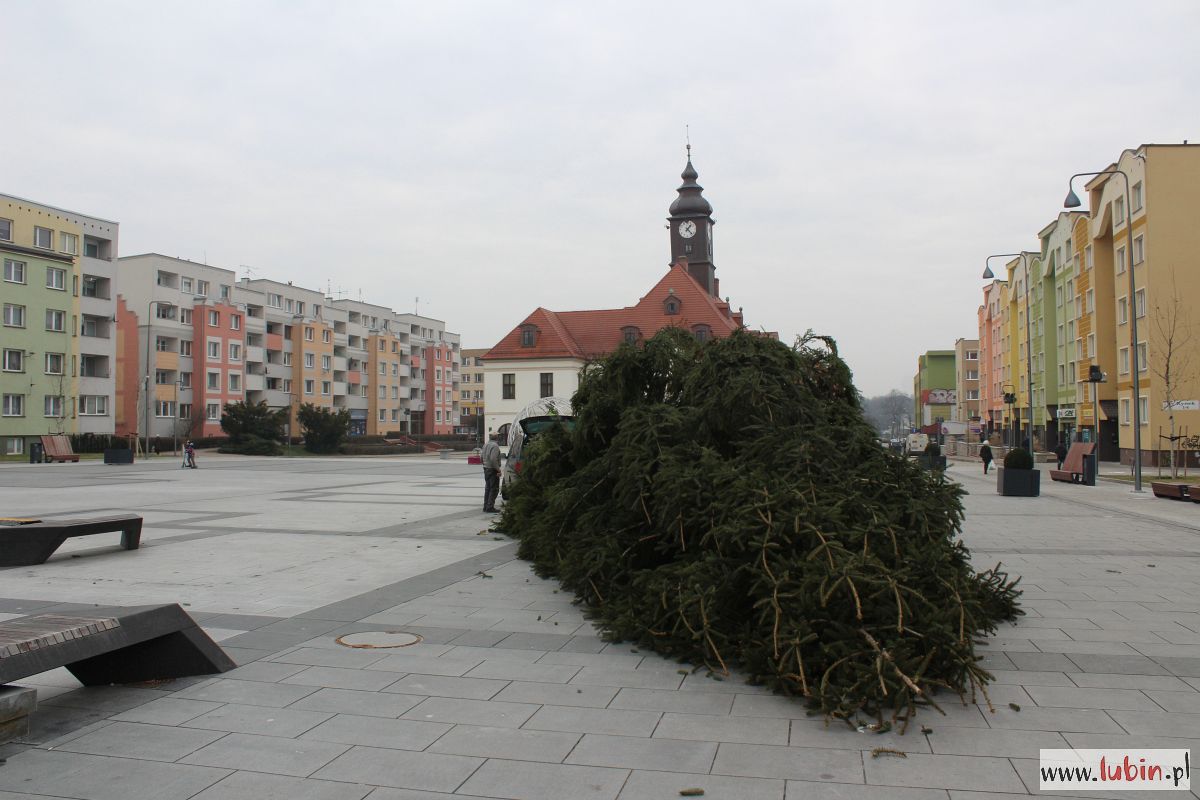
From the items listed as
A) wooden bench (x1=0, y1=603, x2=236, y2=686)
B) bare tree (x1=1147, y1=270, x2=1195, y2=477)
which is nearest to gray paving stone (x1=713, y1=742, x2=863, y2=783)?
wooden bench (x1=0, y1=603, x2=236, y2=686)

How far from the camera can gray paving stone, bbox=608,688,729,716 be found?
4.97 metres

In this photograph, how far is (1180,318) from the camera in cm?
3716

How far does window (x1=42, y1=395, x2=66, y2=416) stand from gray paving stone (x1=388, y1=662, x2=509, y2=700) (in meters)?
54.5

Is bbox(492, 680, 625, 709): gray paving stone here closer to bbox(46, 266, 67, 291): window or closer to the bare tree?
the bare tree

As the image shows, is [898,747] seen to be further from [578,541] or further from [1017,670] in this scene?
[578,541]

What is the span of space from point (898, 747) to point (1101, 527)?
1255 centimetres

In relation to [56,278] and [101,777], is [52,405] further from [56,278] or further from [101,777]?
[101,777]

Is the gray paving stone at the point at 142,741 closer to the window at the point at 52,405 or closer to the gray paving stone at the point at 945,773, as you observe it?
the gray paving stone at the point at 945,773

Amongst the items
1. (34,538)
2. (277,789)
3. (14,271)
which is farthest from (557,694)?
(14,271)

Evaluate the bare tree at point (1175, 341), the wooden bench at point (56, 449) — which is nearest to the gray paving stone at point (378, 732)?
the bare tree at point (1175, 341)

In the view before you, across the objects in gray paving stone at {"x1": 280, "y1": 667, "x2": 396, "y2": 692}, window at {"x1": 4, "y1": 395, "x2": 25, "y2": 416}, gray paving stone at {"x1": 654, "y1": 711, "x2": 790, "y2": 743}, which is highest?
window at {"x1": 4, "y1": 395, "x2": 25, "y2": 416}

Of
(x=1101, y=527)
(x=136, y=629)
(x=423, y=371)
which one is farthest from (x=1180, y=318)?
(x=423, y=371)

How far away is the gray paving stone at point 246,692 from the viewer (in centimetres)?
513

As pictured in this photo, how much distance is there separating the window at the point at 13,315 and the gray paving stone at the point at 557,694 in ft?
181
